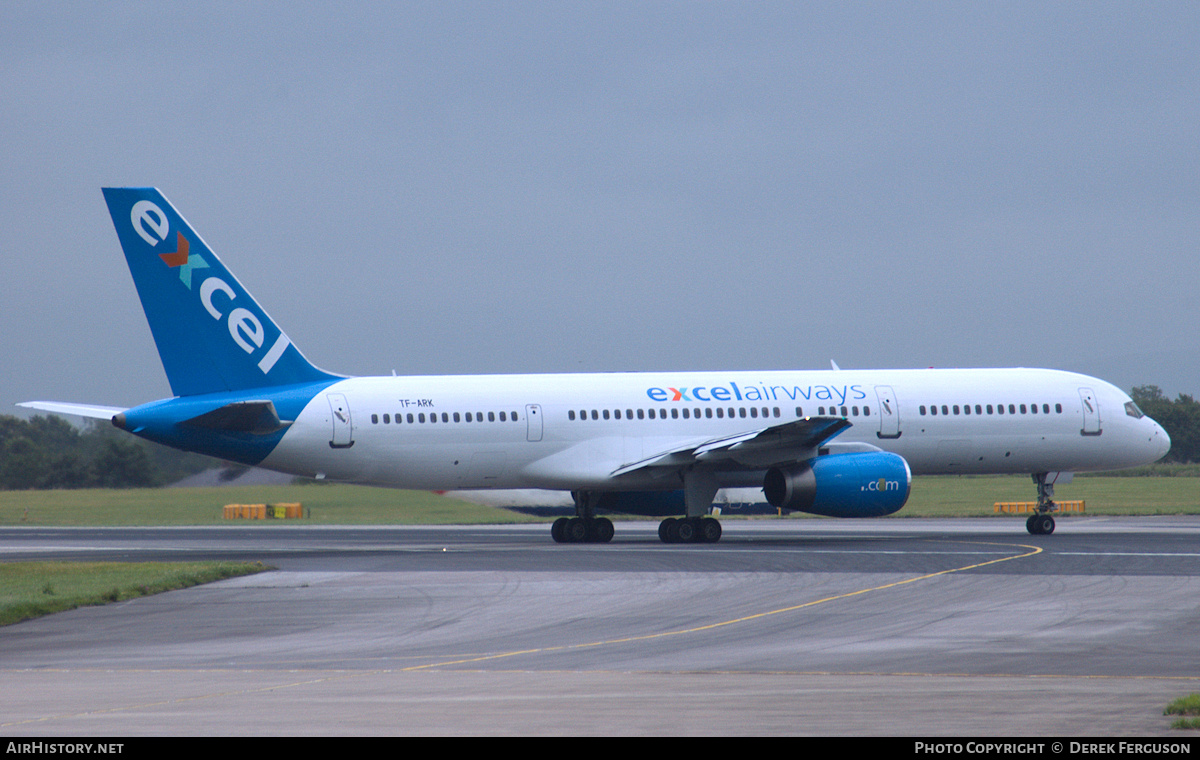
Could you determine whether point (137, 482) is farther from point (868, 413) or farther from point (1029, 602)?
point (1029, 602)

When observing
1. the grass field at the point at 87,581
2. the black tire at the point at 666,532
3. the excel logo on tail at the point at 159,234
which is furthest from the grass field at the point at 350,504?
the grass field at the point at 87,581

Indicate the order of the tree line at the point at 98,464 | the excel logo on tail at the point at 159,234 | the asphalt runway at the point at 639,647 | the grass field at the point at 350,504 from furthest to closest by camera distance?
the tree line at the point at 98,464 → the grass field at the point at 350,504 → the excel logo on tail at the point at 159,234 → the asphalt runway at the point at 639,647

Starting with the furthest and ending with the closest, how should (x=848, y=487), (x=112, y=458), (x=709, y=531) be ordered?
(x=112, y=458) → (x=709, y=531) → (x=848, y=487)

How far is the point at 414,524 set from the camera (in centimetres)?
5097

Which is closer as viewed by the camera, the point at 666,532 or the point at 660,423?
the point at 666,532

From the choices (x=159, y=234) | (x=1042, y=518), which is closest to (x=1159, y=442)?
(x=1042, y=518)

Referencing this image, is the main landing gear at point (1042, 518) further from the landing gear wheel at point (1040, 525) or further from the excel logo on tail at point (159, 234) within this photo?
the excel logo on tail at point (159, 234)

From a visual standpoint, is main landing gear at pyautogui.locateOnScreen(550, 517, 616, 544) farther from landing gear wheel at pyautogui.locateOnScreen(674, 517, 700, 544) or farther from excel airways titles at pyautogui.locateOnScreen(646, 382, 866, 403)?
excel airways titles at pyautogui.locateOnScreen(646, 382, 866, 403)

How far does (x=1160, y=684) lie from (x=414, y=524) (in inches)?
1585

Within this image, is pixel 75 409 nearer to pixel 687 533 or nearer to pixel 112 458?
pixel 687 533

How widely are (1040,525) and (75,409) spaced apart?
2392 centimetres

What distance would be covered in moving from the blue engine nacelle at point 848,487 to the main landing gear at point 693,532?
2082 millimetres

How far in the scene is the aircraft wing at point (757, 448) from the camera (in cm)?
3238

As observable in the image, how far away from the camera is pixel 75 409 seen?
35219mm
